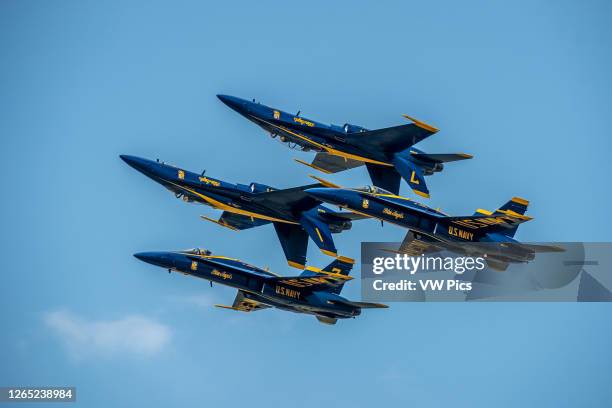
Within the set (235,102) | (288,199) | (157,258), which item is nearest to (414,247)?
(288,199)

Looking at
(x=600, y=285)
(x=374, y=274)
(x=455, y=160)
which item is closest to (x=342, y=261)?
(x=374, y=274)

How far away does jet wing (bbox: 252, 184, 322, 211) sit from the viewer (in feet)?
257

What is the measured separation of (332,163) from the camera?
8562 cm

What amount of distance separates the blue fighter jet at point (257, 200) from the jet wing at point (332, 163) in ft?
18.0

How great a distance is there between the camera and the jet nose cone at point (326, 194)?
74.0 meters

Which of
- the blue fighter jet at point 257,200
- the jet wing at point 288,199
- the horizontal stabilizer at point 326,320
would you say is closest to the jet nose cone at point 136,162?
the blue fighter jet at point 257,200

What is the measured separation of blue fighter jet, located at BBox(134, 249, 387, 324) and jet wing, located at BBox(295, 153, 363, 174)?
443 inches

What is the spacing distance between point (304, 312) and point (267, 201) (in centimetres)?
754

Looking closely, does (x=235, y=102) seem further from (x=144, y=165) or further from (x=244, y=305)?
(x=244, y=305)

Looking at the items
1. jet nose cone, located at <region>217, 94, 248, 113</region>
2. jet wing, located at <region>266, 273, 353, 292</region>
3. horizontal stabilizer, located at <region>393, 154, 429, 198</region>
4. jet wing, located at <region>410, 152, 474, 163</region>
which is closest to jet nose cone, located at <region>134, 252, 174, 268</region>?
jet wing, located at <region>266, 273, 353, 292</region>

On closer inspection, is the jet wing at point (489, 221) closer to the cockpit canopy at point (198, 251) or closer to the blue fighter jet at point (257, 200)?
the blue fighter jet at point (257, 200)

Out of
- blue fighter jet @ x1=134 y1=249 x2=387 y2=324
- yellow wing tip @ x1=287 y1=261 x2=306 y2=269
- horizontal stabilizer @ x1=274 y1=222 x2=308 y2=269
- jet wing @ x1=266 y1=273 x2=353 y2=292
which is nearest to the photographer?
jet wing @ x1=266 y1=273 x2=353 y2=292

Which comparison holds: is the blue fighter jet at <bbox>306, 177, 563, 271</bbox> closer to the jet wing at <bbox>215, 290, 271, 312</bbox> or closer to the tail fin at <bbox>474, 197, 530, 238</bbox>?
the tail fin at <bbox>474, 197, 530, 238</bbox>

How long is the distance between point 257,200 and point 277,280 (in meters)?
6.12
